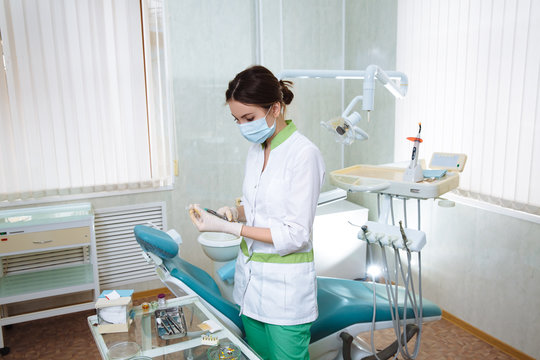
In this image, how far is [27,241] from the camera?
260 cm

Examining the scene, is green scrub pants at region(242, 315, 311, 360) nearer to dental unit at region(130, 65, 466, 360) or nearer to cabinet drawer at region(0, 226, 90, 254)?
dental unit at region(130, 65, 466, 360)

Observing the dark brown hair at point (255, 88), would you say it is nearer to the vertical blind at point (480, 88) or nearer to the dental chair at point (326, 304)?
the dental chair at point (326, 304)

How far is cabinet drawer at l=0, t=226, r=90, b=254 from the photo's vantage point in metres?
2.56

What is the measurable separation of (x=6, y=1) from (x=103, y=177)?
1.26 meters

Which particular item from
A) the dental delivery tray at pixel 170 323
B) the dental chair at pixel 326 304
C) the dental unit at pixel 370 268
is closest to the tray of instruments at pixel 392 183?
the dental unit at pixel 370 268

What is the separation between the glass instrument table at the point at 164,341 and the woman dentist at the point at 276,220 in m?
0.15

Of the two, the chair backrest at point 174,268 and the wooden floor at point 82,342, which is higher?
the chair backrest at point 174,268

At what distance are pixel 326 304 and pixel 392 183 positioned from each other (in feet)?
2.03

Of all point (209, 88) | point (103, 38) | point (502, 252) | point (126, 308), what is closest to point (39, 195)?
point (103, 38)

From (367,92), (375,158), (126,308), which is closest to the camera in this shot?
(126,308)

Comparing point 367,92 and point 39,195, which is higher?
point 367,92

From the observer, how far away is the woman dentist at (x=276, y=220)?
4.39 ft

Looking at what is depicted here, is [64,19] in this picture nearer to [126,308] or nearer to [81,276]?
[81,276]

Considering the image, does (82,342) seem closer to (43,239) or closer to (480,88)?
(43,239)
